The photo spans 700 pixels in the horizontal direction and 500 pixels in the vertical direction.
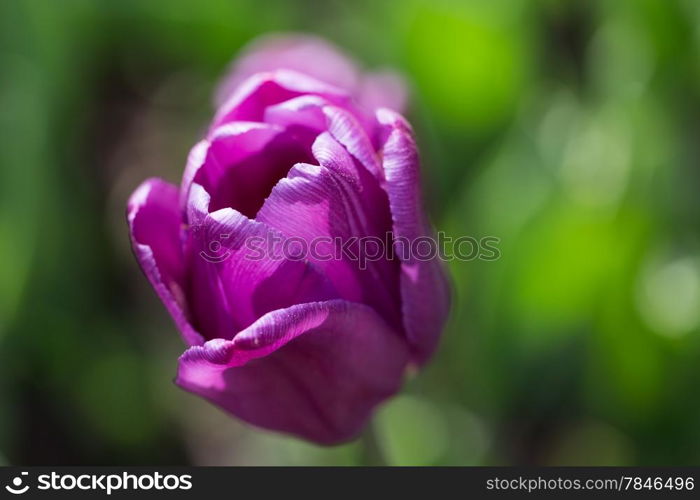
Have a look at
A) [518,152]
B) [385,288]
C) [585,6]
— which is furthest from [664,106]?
[385,288]

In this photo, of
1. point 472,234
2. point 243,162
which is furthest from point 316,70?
point 243,162

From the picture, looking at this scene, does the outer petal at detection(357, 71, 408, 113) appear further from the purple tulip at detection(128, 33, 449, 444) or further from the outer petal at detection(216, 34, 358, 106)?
Answer: the purple tulip at detection(128, 33, 449, 444)

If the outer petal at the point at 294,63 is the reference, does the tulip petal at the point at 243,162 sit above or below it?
above

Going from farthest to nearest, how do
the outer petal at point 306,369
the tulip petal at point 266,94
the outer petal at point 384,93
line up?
the outer petal at point 384,93 → the tulip petal at point 266,94 → the outer petal at point 306,369

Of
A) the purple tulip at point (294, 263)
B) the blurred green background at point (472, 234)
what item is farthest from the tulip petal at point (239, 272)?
the blurred green background at point (472, 234)

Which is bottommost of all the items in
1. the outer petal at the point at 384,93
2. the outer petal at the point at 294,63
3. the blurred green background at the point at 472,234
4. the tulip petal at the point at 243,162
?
the blurred green background at the point at 472,234

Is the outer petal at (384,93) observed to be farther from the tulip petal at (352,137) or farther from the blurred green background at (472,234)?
the tulip petal at (352,137)
